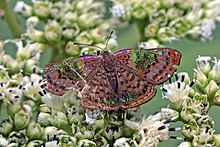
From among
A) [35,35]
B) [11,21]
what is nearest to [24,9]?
[11,21]

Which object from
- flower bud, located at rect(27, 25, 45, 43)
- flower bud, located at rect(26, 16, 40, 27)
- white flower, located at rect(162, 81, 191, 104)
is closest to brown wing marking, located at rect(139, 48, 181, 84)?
white flower, located at rect(162, 81, 191, 104)

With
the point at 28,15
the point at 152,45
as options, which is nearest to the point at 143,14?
the point at 152,45

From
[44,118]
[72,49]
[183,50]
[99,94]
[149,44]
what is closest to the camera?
[99,94]

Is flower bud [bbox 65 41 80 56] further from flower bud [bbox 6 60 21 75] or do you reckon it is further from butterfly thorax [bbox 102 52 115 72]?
butterfly thorax [bbox 102 52 115 72]

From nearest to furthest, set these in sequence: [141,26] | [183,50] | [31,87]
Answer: [31,87], [141,26], [183,50]

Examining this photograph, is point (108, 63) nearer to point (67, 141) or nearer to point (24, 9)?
point (67, 141)

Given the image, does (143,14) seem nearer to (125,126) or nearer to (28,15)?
(28,15)
